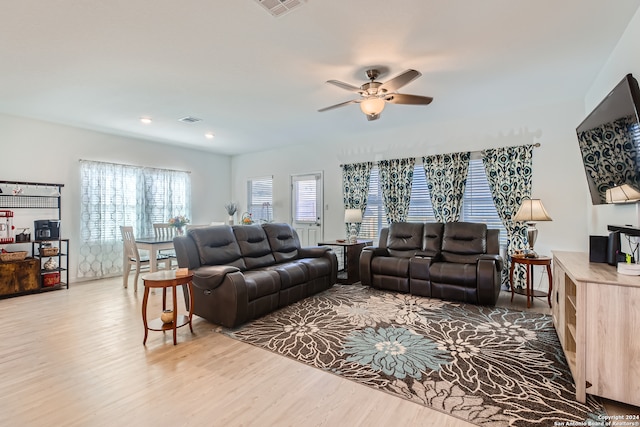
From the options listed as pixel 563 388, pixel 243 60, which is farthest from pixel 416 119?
pixel 563 388

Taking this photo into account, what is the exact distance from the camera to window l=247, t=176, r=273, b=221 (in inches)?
291

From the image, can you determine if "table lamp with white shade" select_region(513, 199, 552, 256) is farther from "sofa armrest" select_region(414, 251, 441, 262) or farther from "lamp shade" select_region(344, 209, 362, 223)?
"lamp shade" select_region(344, 209, 362, 223)

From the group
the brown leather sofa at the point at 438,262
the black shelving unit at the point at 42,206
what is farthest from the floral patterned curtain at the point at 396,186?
the black shelving unit at the point at 42,206

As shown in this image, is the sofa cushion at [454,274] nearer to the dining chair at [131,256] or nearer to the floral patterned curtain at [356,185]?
the floral patterned curtain at [356,185]

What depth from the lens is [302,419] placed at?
1.83 meters

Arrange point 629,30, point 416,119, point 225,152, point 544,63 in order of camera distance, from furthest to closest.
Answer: point 225,152
point 416,119
point 544,63
point 629,30

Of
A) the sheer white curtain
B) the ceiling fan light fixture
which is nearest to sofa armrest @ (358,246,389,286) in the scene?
the ceiling fan light fixture

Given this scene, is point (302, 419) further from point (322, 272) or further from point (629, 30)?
point (629, 30)

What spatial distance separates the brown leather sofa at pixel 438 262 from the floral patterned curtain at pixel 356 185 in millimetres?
942

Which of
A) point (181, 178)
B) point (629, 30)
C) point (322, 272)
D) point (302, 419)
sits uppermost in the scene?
point (629, 30)

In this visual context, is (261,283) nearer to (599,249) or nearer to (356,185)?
(599,249)

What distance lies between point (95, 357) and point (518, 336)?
373 cm

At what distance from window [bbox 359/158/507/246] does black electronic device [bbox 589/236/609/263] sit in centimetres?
223

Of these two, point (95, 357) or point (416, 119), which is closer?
point (95, 357)
